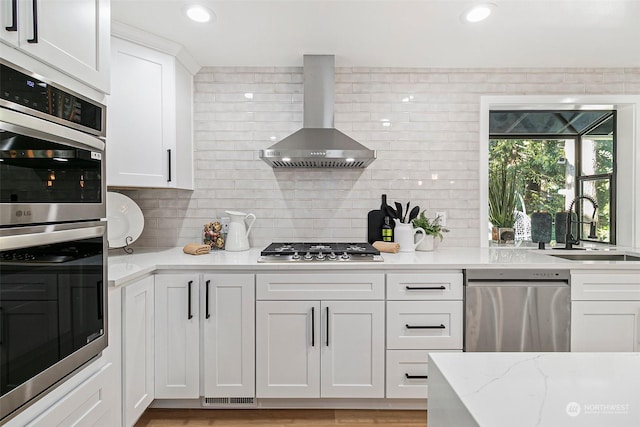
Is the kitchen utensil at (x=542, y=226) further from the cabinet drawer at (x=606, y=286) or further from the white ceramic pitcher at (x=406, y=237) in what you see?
the white ceramic pitcher at (x=406, y=237)

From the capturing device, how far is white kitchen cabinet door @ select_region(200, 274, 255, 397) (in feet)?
7.12

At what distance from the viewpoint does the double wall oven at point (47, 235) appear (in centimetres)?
94

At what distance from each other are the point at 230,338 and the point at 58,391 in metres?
1.06

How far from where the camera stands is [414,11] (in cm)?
206

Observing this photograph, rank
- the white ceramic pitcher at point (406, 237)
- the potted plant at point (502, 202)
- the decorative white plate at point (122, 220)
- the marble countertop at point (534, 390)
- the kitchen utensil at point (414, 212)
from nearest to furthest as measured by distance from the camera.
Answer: the marble countertop at point (534, 390), the decorative white plate at point (122, 220), the white ceramic pitcher at point (406, 237), the kitchen utensil at point (414, 212), the potted plant at point (502, 202)

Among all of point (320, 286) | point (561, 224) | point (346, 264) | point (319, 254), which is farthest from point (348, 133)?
point (561, 224)

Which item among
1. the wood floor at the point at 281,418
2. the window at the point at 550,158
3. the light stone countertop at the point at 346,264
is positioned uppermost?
the window at the point at 550,158

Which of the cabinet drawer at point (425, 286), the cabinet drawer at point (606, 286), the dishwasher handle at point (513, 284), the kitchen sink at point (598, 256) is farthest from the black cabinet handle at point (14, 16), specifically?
the kitchen sink at point (598, 256)

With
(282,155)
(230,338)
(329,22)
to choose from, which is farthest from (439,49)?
(230,338)

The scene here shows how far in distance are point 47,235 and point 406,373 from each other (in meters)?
1.93

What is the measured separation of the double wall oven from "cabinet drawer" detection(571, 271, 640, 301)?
96.6 inches

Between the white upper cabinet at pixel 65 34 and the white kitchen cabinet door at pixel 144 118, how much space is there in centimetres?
90

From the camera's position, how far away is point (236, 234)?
8.77ft

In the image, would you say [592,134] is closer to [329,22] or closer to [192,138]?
[329,22]
